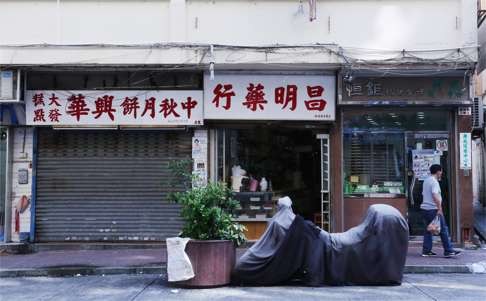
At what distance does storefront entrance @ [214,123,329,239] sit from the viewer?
1288 cm

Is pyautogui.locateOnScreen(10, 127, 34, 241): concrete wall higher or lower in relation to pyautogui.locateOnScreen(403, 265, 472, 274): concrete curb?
higher

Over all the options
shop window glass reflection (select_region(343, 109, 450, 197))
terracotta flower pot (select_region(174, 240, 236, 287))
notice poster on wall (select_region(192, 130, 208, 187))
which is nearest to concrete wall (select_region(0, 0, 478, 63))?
shop window glass reflection (select_region(343, 109, 450, 197))

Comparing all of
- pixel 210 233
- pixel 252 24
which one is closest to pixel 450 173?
pixel 252 24

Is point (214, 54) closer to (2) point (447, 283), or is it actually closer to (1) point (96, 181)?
(1) point (96, 181)

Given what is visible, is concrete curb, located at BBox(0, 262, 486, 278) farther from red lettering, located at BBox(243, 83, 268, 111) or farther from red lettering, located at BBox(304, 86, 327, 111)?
red lettering, located at BBox(243, 83, 268, 111)

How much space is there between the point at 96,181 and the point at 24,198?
1665 millimetres

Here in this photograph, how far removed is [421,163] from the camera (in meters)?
12.7

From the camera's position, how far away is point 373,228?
8.70 m

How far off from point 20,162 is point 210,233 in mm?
6175

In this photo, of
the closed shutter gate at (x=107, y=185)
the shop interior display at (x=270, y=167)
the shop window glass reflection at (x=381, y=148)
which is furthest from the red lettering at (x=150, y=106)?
the shop window glass reflection at (x=381, y=148)

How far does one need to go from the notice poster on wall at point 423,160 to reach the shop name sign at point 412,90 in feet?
4.08

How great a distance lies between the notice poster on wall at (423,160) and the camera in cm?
1266

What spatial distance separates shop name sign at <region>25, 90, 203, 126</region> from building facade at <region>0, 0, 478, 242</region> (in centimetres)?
3

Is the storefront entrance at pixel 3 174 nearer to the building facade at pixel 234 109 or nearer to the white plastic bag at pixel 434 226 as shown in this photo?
the building facade at pixel 234 109
